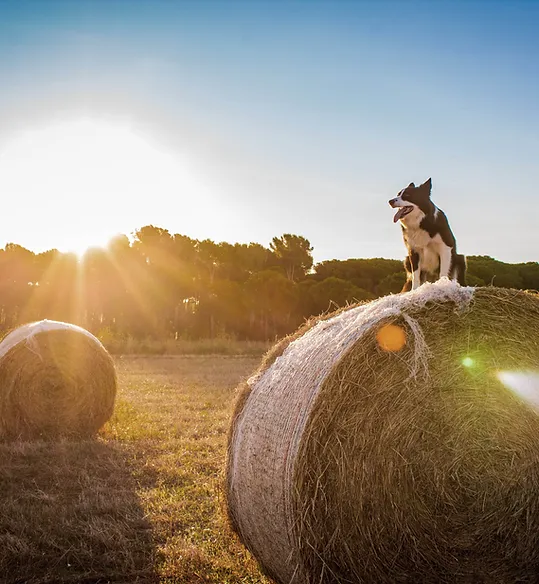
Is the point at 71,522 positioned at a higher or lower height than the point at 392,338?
lower

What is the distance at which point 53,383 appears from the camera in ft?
25.4

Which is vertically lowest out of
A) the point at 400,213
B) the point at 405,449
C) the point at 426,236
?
the point at 405,449

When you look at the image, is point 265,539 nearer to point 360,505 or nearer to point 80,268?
point 360,505

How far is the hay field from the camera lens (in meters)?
3.81

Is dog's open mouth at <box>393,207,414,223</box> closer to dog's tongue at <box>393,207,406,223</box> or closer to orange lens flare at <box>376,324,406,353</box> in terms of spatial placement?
dog's tongue at <box>393,207,406,223</box>

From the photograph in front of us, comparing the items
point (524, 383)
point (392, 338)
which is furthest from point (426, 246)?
point (392, 338)

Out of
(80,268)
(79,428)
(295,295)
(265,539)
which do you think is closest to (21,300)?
(80,268)

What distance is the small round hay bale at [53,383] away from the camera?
7523 mm

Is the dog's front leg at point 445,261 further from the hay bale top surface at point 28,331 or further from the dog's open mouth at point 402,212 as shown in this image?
the hay bale top surface at point 28,331

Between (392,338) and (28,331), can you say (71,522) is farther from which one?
(28,331)

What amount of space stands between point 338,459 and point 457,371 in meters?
0.89

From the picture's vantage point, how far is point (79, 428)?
25.5 feet

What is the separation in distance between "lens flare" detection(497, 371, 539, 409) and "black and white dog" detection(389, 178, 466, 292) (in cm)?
268

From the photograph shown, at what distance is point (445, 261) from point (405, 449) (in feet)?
11.0
